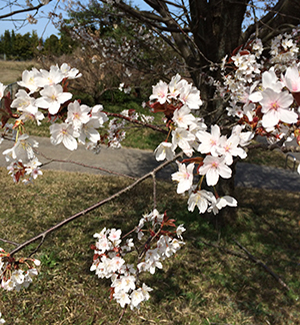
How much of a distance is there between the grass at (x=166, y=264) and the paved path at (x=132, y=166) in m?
1.20

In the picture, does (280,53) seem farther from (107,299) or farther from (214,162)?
(107,299)

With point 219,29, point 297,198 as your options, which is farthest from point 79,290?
point 297,198

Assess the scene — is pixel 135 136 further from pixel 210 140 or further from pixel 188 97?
pixel 210 140

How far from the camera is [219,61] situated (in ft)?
11.3

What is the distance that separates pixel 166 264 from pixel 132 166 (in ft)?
12.4

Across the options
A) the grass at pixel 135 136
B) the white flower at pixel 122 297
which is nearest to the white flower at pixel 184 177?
the white flower at pixel 122 297

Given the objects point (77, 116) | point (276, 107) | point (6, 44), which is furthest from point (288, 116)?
point (6, 44)

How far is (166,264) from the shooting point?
308cm

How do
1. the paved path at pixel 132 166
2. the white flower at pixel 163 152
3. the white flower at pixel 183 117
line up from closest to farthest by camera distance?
1. the white flower at pixel 183 117
2. the white flower at pixel 163 152
3. the paved path at pixel 132 166

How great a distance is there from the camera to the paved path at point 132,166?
Result: 6.28 m

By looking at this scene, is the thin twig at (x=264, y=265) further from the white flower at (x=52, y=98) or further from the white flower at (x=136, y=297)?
the white flower at (x=52, y=98)

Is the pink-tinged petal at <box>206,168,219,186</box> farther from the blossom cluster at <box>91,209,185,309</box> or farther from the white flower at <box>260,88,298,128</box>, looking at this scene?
the blossom cluster at <box>91,209,185,309</box>

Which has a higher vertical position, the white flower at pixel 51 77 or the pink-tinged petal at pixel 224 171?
the white flower at pixel 51 77

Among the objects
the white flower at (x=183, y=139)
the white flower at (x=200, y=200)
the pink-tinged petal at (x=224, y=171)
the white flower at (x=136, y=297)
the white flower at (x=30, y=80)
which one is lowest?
the white flower at (x=136, y=297)
